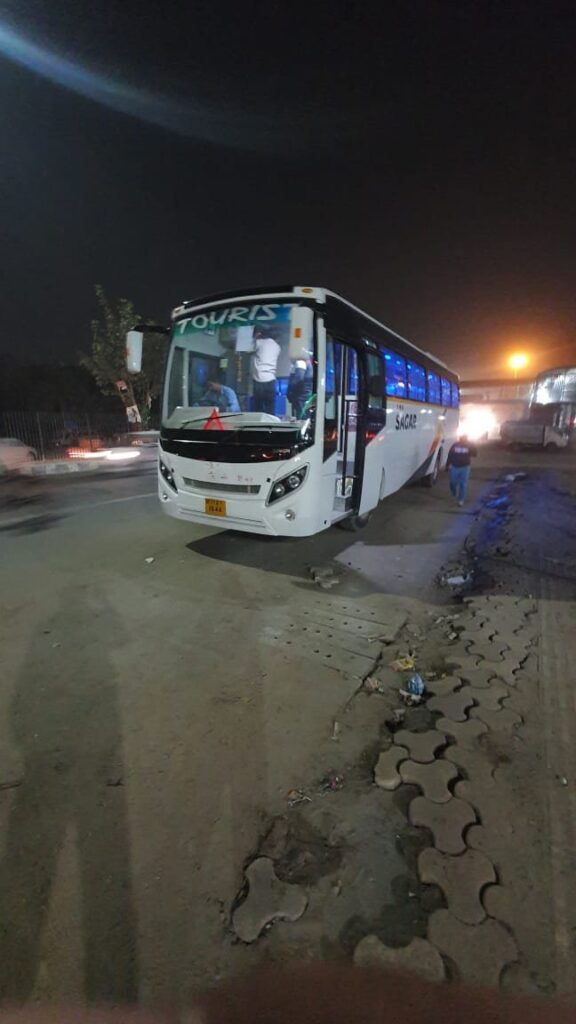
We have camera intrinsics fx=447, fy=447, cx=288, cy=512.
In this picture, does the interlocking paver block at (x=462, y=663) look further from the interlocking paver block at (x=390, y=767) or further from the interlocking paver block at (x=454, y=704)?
the interlocking paver block at (x=390, y=767)

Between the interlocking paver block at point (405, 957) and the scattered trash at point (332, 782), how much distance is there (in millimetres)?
725

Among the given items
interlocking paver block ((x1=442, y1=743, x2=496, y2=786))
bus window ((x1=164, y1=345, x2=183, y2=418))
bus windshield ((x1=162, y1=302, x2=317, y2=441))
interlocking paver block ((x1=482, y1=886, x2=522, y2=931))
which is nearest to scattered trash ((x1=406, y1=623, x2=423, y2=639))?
interlocking paver block ((x1=442, y1=743, x2=496, y2=786))

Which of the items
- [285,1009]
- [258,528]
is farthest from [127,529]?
[285,1009]

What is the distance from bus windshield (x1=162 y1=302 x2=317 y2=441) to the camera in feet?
16.5

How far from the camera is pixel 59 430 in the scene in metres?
20.5

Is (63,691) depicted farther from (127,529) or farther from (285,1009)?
(127,529)

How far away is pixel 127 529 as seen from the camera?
25.6 feet

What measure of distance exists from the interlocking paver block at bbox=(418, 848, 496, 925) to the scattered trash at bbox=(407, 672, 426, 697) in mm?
1219

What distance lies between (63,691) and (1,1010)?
6.29ft

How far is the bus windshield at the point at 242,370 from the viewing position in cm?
503

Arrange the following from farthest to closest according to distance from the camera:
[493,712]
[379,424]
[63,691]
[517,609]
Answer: [379,424] < [517,609] < [63,691] < [493,712]

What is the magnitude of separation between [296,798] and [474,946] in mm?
970

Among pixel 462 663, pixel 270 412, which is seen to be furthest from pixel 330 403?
pixel 462 663

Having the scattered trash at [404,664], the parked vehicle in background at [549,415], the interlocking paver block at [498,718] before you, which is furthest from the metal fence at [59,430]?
the parked vehicle in background at [549,415]
